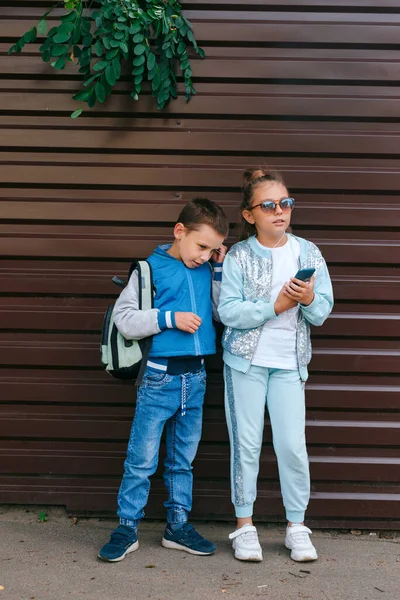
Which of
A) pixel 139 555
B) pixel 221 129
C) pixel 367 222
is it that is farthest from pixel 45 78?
pixel 139 555

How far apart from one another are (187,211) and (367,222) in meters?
1.17

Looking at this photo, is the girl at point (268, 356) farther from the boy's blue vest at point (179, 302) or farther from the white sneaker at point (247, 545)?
the boy's blue vest at point (179, 302)

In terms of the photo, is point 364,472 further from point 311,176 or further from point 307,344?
point 311,176

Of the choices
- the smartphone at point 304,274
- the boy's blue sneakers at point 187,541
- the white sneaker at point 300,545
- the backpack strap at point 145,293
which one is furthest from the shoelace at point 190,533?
the smartphone at point 304,274

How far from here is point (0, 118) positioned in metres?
4.52

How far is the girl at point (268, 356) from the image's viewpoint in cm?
400

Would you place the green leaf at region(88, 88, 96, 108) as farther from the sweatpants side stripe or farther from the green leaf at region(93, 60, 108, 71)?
the sweatpants side stripe

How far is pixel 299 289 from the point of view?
148 inches

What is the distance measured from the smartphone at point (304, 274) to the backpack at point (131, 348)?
833 millimetres

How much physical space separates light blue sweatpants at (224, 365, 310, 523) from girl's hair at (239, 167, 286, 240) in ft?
2.64

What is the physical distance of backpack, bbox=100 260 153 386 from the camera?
4031 mm

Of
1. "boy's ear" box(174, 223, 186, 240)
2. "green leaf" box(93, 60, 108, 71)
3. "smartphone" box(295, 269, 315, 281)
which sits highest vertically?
"green leaf" box(93, 60, 108, 71)

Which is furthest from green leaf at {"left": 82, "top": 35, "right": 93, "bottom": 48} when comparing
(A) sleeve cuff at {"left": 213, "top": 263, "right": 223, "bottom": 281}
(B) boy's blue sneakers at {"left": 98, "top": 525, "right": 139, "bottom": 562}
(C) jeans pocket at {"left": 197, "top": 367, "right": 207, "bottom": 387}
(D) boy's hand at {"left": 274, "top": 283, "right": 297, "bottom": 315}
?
(B) boy's blue sneakers at {"left": 98, "top": 525, "right": 139, "bottom": 562}

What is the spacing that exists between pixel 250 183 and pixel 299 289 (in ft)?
2.41
